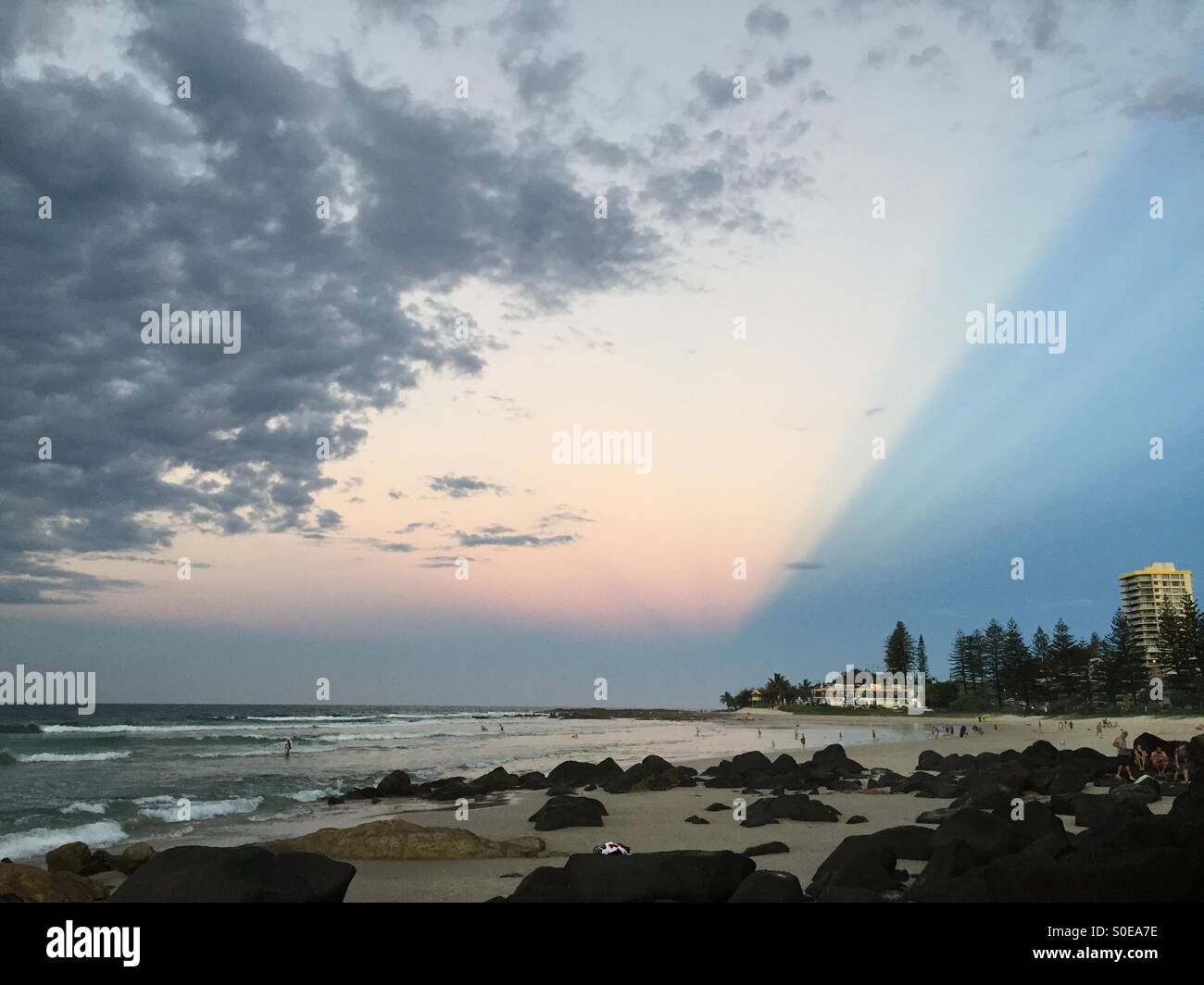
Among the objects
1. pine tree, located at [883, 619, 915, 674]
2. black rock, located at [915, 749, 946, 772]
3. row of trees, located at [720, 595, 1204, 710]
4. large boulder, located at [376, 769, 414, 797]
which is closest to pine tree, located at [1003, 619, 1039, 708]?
Answer: row of trees, located at [720, 595, 1204, 710]

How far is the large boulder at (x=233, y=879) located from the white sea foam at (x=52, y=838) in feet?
54.7

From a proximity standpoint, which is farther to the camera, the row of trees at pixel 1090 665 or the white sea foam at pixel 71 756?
the row of trees at pixel 1090 665

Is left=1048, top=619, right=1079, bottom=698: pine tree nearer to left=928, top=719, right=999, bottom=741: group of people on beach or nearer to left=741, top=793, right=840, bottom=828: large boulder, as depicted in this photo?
left=928, top=719, right=999, bottom=741: group of people on beach

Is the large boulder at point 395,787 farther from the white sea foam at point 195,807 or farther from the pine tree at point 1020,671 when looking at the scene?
the pine tree at point 1020,671

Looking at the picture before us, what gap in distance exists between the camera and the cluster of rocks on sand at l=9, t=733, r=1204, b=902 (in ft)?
33.9

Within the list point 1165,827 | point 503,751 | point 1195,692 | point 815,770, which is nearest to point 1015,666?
point 1195,692

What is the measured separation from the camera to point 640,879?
Answer: 1208 cm

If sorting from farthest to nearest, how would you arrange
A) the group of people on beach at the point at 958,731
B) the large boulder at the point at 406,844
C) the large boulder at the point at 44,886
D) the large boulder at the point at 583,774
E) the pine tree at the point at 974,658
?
the pine tree at the point at 974,658, the group of people on beach at the point at 958,731, the large boulder at the point at 583,774, the large boulder at the point at 406,844, the large boulder at the point at 44,886

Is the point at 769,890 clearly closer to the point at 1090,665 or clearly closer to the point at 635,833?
Result: the point at 635,833

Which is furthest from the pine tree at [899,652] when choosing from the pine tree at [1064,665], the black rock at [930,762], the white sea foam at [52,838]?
the white sea foam at [52,838]

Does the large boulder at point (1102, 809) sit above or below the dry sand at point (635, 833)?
above

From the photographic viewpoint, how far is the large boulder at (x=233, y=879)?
10250mm
